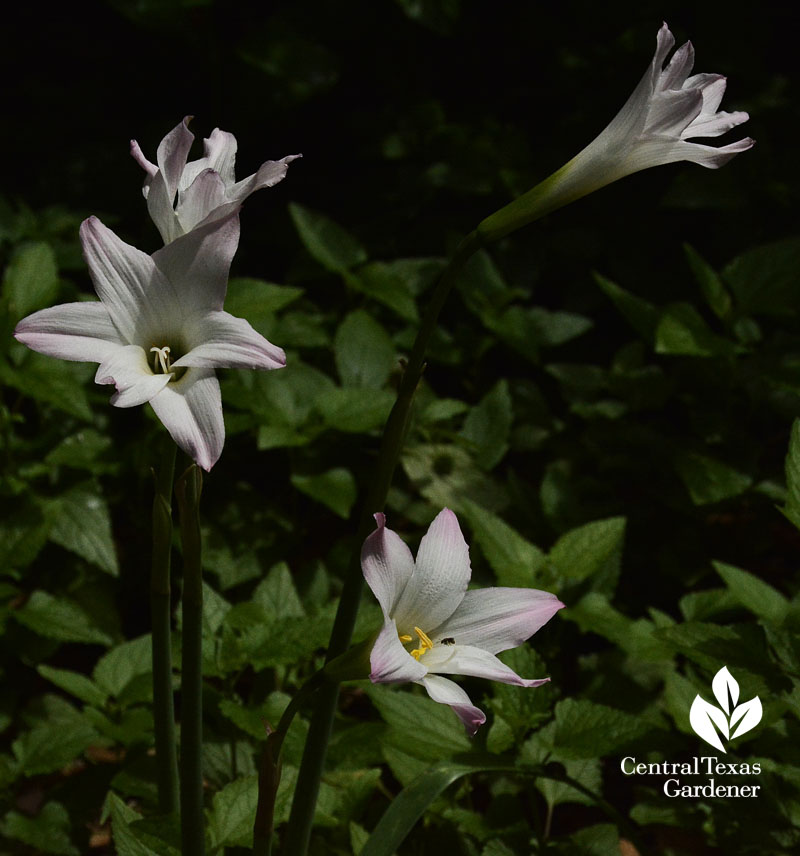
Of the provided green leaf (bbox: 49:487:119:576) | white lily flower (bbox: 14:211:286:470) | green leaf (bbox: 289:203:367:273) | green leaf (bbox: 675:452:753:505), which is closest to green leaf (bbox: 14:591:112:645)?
green leaf (bbox: 49:487:119:576)

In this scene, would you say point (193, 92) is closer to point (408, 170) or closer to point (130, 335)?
point (408, 170)

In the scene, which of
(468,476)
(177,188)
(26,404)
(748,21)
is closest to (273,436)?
(468,476)

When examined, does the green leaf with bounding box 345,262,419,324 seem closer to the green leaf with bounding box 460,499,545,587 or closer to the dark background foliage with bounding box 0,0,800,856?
the dark background foliage with bounding box 0,0,800,856

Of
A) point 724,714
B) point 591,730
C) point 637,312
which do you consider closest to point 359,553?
point 591,730

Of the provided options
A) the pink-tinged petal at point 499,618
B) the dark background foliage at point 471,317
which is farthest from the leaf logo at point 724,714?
the pink-tinged petal at point 499,618

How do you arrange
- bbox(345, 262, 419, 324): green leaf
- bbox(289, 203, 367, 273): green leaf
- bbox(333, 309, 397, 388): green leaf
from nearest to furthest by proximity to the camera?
bbox(333, 309, 397, 388): green leaf
bbox(345, 262, 419, 324): green leaf
bbox(289, 203, 367, 273): green leaf

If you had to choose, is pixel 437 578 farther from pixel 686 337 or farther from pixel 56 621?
pixel 686 337
